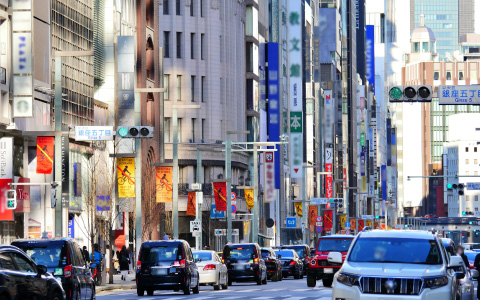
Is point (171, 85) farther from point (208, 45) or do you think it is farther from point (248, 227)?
point (248, 227)

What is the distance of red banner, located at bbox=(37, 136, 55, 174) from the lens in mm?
47984

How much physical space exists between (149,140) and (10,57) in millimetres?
31027

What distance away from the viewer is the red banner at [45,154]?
48.0m

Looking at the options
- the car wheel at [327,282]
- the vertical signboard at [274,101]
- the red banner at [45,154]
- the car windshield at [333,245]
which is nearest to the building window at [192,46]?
the vertical signboard at [274,101]

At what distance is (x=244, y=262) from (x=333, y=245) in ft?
20.4

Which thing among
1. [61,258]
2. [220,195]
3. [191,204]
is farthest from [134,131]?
[220,195]

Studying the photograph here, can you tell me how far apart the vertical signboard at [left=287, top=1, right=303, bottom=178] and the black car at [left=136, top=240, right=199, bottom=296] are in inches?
3865

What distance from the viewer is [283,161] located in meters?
127

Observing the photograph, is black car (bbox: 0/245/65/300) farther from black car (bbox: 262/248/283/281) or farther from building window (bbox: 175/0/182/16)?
building window (bbox: 175/0/182/16)

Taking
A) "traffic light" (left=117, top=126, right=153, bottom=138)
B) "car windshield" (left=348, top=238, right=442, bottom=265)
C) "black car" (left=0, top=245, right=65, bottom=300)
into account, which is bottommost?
"black car" (left=0, top=245, right=65, bottom=300)

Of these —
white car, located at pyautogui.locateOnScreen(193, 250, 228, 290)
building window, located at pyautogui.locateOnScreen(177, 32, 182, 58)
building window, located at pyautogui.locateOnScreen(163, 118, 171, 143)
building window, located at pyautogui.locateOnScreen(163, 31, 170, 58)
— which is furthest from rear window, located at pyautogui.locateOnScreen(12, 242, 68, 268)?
building window, located at pyautogui.locateOnScreen(177, 32, 182, 58)

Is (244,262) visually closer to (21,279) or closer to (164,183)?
(164,183)

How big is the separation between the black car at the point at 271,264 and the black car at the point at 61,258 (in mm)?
24696

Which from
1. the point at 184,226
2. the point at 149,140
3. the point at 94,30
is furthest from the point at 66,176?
the point at 184,226
